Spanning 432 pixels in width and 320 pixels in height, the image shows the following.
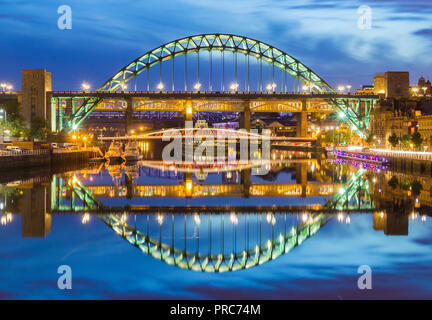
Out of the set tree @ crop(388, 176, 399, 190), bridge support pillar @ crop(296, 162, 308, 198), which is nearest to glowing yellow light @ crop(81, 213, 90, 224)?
bridge support pillar @ crop(296, 162, 308, 198)

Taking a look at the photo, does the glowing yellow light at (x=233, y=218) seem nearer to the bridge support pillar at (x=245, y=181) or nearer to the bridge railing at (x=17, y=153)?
the bridge support pillar at (x=245, y=181)

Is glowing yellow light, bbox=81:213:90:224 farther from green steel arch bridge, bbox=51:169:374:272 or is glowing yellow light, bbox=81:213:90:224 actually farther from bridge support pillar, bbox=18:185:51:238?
bridge support pillar, bbox=18:185:51:238

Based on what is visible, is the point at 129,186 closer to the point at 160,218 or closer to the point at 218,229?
the point at 160,218

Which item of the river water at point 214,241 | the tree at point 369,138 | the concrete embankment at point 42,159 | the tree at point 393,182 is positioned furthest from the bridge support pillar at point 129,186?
the tree at point 369,138

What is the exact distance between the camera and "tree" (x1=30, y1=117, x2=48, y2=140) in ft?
264

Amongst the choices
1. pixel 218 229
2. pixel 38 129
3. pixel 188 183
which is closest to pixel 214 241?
pixel 218 229

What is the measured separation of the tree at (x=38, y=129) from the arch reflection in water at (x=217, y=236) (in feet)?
185

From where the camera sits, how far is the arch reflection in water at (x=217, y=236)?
18297 millimetres

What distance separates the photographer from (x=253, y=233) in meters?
22.8

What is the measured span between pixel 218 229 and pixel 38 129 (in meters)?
62.4

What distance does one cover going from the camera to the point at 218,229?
77.7 feet

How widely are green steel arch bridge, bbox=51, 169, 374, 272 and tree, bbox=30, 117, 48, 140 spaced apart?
46.9 meters
